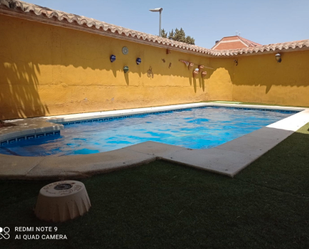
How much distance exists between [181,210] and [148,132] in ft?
18.0

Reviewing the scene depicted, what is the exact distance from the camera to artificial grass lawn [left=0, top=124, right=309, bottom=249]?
174 centimetres

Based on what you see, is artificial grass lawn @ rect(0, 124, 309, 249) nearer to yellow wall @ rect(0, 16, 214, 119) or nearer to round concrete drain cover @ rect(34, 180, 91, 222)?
round concrete drain cover @ rect(34, 180, 91, 222)

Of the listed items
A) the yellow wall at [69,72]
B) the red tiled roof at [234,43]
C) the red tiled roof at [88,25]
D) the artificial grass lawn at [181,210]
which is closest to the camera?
the artificial grass lawn at [181,210]

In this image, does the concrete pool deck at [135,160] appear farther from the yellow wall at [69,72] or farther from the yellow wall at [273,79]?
the yellow wall at [273,79]

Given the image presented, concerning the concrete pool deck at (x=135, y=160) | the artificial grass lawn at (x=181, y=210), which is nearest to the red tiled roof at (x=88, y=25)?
the concrete pool deck at (x=135, y=160)

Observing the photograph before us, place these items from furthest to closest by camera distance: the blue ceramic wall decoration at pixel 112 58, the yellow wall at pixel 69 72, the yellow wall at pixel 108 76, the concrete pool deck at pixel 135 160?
1. the blue ceramic wall decoration at pixel 112 58
2. the yellow wall at pixel 108 76
3. the yellow wall at pixel 69 72
4. the concrete pool deck at pixel 135 160

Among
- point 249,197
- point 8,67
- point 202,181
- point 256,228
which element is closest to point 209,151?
point 202,181

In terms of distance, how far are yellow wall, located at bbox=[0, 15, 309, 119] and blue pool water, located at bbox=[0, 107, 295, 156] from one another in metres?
1.60

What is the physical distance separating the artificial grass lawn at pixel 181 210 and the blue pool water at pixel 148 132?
115 inches

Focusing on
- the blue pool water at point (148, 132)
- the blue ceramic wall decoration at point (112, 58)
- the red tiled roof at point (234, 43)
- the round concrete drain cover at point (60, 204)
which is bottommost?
the blue pool water at point (148, 132)

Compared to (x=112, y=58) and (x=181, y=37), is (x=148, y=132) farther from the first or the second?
(x=181, y=37)

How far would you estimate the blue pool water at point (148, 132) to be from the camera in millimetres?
5551

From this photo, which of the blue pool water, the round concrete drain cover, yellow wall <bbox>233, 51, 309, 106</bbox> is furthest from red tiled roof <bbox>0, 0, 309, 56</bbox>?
the round concrete drain cover

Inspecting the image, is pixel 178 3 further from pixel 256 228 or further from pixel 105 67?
pixel 256 228
